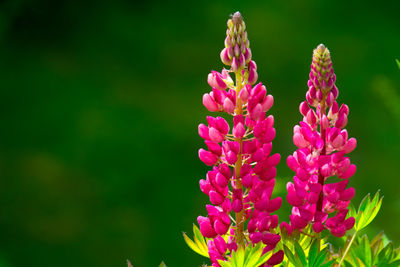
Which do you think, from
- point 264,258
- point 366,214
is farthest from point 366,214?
point 264,258

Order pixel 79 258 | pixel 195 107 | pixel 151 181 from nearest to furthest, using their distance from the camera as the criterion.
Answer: pixel 79 258
pixel 151 181
pixel 195 107

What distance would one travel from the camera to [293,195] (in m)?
0.50

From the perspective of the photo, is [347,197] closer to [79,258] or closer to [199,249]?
[199,249]

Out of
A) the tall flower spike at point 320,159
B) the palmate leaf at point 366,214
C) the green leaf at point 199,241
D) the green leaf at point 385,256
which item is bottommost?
the green leaf at point 385,256

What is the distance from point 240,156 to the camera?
20.0 inches

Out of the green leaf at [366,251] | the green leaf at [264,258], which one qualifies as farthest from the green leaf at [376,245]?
the green leaf at [264,258]

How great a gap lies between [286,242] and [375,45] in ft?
5.14

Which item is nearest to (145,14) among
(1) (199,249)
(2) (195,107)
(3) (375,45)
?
(2) (195,107)

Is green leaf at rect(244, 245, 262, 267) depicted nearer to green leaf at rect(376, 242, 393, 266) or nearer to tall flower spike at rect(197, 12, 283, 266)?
tall flower spike at rect(197, 12, 283, 266)

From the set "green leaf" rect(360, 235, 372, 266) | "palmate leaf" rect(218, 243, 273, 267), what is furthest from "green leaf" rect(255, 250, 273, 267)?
"green leaf" rect(360, 235, 372, 266)

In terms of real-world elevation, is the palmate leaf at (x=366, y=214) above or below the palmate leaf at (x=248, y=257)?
above

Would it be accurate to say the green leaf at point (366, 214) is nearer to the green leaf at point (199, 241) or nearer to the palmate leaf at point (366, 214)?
the palmate leaf at point (366, 214)

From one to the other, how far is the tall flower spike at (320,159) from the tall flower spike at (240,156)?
2 centimetres

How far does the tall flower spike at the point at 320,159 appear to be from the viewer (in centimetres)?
49
